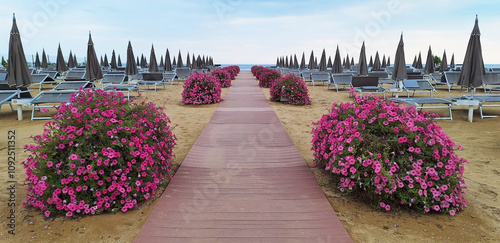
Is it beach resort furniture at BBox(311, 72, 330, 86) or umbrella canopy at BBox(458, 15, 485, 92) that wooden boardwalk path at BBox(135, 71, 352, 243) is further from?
beach resort furniture at BBox(311, 72, 330, 86)

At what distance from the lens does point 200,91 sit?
34.9 feet

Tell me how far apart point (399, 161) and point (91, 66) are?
1046 centimetres

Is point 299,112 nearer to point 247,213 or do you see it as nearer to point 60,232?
point 247,213

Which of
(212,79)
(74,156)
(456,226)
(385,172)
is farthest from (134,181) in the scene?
(212,79)

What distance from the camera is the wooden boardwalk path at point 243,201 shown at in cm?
252

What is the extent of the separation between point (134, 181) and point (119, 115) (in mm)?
679

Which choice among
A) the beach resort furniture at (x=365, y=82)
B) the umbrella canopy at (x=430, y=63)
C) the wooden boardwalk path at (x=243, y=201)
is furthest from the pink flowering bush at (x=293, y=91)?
the umbrella canopy at (x=430, y=63)

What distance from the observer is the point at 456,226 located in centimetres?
268

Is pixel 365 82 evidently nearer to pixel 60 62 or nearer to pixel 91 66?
pixel 91 66

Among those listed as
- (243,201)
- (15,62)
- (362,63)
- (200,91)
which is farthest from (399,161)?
(362,63)

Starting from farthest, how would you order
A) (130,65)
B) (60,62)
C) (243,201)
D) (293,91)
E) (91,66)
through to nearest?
(60,62) → (130,65) → (91,66) → (293,91) → (243,201)

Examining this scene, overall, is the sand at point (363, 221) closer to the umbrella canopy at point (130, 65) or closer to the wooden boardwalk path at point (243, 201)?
the wooden boardwalk path at point (243, 201)

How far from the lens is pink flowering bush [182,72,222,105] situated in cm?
1050

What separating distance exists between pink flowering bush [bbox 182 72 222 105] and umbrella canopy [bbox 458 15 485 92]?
23.2 ft
